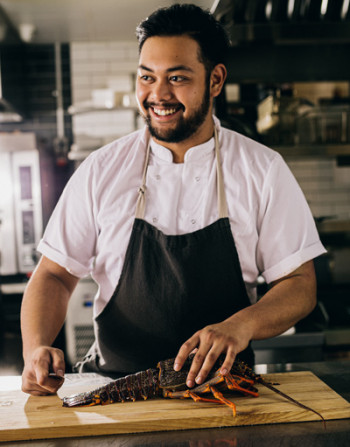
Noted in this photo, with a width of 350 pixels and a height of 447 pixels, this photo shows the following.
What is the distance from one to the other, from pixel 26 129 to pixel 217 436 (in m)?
5.11

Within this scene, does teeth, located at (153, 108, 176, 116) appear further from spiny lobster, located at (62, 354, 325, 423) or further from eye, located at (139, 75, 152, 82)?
spiny lobster, located at (62, 354, 325, 423)

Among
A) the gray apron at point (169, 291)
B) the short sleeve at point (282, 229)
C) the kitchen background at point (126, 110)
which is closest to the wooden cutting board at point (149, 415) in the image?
the gray apron at point (169, 291)

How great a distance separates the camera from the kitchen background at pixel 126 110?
302 centimetres

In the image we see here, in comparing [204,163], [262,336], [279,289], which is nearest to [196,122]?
[204,163]

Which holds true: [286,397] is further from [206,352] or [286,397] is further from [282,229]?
[282,229]

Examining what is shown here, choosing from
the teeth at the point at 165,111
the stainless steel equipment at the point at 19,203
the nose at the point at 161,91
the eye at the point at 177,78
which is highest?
the eye at the point at 177,78

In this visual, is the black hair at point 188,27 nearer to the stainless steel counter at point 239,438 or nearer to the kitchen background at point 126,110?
the kitchen background at point 126,110

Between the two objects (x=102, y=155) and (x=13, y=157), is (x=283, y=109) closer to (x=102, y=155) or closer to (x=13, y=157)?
(x=102, y=155)

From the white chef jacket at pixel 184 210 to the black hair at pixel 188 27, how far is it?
31 centimetres

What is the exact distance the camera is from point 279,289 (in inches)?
64.0

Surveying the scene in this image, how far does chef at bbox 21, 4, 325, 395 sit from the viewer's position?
5.37 feet

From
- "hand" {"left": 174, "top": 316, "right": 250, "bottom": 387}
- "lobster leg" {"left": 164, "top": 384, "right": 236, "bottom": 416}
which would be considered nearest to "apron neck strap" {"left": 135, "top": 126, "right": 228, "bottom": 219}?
"hand" {"left": 174, "top": 316, "right": 250, "bottom": 387}

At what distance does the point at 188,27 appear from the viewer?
1.66 metres

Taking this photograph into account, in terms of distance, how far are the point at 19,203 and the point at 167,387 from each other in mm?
4098
